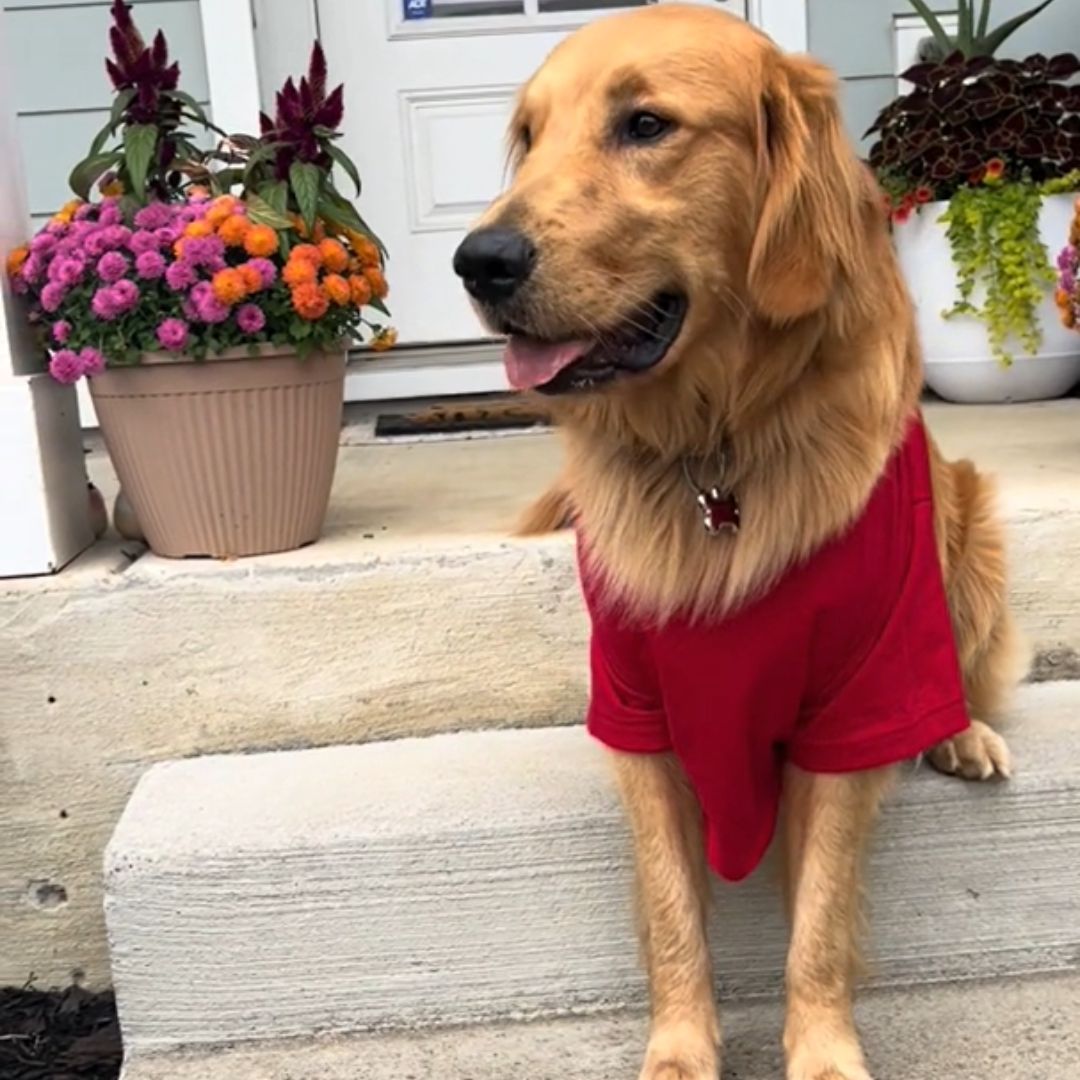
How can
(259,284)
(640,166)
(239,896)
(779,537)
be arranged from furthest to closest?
(259,284)
(239,896)
(779,537)
(640,166)

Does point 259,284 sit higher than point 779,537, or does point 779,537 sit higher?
point 259,284

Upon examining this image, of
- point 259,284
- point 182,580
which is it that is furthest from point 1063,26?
point 182,580

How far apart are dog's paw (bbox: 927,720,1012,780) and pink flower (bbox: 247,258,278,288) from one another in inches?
50.9

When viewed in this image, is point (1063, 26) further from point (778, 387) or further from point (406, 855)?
point (406, 855)

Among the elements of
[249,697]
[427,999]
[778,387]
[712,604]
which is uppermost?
[778,387]

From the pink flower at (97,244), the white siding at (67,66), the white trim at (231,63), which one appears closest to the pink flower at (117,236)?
the pink flower at (97,244)

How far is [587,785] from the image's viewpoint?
2166mm

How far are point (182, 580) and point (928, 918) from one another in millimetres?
1291

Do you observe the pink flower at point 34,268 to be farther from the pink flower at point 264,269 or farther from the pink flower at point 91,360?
the pink flower at point 264,269

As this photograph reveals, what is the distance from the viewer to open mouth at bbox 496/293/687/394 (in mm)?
1670

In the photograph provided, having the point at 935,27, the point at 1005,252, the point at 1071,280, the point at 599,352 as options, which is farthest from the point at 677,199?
the point at 935,27

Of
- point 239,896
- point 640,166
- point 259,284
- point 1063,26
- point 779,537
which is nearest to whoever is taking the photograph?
point 640,166

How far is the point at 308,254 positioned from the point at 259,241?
0.09 m

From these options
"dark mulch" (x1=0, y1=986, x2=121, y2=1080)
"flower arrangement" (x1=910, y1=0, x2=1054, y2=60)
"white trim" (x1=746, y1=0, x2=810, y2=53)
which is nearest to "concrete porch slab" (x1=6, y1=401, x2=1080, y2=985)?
"dark mulch" (x1=0, y1=986, x2=121, y2=1080)
